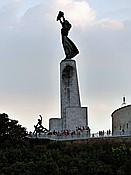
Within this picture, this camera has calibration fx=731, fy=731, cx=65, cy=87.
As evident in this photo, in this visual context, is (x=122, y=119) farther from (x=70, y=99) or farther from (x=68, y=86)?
(x=68, y=86)

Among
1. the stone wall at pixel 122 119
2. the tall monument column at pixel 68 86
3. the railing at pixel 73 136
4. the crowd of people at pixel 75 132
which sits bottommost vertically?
the railing at pixel 73 136

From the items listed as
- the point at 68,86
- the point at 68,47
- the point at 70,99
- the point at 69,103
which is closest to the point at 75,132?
the point at 69,103

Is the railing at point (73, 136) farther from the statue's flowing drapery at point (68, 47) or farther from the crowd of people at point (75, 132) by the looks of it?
the statue's flowing drapery at point (68, 47)

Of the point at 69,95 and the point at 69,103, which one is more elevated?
the point at 69,95

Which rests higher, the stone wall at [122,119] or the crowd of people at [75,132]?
the stone wall at [122,119]

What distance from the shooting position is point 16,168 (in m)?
35.2

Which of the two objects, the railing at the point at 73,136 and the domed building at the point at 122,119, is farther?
the domed building at the point at 122,119

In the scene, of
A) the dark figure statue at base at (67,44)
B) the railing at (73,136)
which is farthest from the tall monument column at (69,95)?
the railing at (73,136)

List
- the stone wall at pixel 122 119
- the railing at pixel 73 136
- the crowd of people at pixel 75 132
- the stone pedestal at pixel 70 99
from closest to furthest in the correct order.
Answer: the railing at pixel 73 136
the crowd of people at pixel 75 132
the stone wall at pixel 122 119
the stone pedestal at pixel 70 99

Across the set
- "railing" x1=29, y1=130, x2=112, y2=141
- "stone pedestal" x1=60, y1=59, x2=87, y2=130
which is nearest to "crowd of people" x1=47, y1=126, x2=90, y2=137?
"railing" x1=29, y1=130, x2=112, y2=141

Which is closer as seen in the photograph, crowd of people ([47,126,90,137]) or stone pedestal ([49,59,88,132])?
crowd of people ([47,126,90,137])

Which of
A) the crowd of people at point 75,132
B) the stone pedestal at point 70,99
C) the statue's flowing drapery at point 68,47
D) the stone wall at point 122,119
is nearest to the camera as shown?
the crowd of people at point 75,132

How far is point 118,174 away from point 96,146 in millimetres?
5742

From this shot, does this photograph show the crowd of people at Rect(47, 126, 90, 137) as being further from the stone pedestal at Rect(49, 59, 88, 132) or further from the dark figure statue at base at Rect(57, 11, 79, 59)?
the dark figure statue at base at Rect(57, 11, 79, 59)
